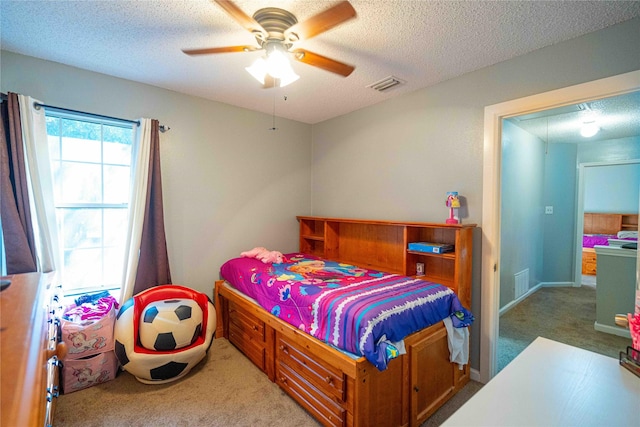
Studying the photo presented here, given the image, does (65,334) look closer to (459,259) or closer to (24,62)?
(24,62)

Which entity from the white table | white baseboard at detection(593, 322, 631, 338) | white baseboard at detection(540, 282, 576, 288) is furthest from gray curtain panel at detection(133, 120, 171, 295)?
white baseboard at detection(540, 282, 576, 288)

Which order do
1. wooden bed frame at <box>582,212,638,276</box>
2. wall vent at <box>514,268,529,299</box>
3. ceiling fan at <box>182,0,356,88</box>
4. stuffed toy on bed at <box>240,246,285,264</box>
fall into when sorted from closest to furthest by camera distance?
ceiling fan at <box>182,0,356,88</box>, stuffed toy on bed at <box>240,246,285,264</box>, wall vent at <box>514,268,529,299</box>, wooden bed frame at <box>582,212,638,276</box>

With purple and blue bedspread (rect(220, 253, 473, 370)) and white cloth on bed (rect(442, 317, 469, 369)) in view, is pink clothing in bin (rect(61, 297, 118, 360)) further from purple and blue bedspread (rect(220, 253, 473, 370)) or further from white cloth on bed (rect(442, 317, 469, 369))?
white cloth on bed (rect(442, 317, 469, 369))

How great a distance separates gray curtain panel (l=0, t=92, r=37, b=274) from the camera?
2.02 metres

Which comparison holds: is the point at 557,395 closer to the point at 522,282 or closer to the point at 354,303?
the point at 354,303

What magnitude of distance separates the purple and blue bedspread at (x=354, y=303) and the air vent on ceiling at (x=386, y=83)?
5.60 feet

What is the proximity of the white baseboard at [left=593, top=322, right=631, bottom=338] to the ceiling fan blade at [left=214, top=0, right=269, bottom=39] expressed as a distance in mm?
4373

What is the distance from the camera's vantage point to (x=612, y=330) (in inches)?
123

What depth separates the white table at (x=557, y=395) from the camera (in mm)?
815

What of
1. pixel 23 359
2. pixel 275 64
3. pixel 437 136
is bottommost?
pixel 23 359

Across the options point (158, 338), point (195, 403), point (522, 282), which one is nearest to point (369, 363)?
point (195, 403)

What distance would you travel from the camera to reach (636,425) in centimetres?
Answer: 79

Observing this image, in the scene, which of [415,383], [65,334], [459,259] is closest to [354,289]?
[415,383]

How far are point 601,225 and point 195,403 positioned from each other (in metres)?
7.17
